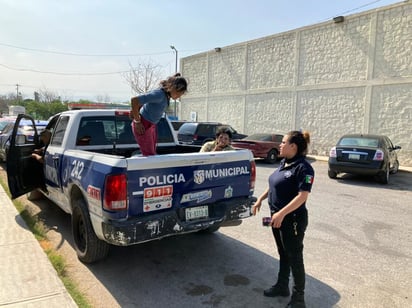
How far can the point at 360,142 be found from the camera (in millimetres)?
10758

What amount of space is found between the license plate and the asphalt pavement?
1.37 metres

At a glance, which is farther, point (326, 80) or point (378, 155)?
point (326, 80)

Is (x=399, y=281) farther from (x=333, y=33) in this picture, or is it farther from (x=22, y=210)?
(x=333, y=33)

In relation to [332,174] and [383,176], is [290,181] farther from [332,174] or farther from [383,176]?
[332,174]

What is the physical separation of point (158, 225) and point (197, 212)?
51 centimetres

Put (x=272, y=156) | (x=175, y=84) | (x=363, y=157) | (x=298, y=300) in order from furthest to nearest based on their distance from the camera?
(x=272, y=156) < (x=363, y=157) < (x=175, y=84) < (x=298, y=300)

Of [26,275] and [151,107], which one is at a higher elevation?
[151,107]

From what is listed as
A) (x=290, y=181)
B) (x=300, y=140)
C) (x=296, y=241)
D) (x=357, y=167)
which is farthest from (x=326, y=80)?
(x=296, y=241)

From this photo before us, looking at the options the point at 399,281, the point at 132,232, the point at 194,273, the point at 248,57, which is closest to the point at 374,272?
the point at 399,281

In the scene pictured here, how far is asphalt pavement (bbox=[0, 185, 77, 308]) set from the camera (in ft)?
10.2

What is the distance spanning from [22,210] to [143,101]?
405 centimetres

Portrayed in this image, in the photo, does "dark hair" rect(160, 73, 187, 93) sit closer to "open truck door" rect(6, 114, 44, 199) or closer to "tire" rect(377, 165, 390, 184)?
"open truck door" rect(6, 114, 44, 199)

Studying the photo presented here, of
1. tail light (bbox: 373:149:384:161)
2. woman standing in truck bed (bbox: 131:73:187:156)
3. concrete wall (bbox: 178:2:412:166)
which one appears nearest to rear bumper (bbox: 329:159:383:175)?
tail light (bbox: 373:149:384:161)

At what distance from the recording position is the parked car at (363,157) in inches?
392
